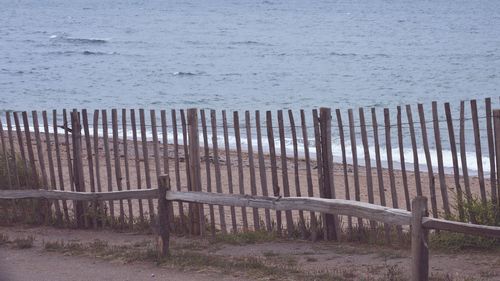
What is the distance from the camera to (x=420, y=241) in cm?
652

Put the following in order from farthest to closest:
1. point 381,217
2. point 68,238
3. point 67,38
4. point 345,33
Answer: point 345,33, point 67,38, point 68,238, point 381,217

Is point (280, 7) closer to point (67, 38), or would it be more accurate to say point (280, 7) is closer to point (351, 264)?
point (67, 38)

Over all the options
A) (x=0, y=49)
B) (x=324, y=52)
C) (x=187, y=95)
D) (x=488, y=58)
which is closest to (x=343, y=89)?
(x=187, y=95)

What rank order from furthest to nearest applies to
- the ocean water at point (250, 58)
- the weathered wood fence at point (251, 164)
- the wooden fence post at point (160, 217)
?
the ocean water at point (250, 58) → the weathered wood fence at point (251, 164) → the wooden fence post at point (160, 217)

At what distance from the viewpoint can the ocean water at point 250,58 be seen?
36.2 meters

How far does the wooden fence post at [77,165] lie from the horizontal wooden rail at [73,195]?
1.98 feet

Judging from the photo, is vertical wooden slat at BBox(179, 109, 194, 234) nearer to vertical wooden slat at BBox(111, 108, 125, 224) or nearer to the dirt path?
vertical wooden slat at BBox(111, 108, 125, 224)

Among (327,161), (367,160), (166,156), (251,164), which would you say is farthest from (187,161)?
(367,160)

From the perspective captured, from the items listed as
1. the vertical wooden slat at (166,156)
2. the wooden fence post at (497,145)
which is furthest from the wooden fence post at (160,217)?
the wooden fence post at (497,145)

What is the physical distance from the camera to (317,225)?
948cm

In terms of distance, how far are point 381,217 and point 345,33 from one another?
2512 inches

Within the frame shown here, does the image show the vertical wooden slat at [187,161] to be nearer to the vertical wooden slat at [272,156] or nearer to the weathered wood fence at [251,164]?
the weathered wood fence at [251,164]

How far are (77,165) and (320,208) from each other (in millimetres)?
3888

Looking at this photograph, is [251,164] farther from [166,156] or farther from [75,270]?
[75,270]
